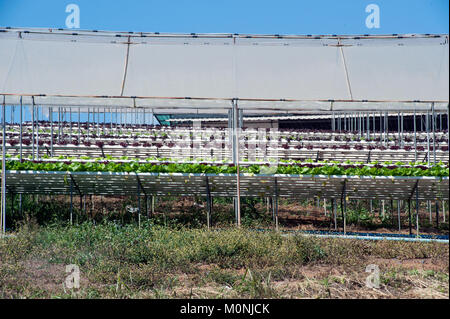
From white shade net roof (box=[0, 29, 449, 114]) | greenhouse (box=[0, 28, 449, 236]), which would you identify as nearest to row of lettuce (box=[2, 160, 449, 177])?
greenhouse (box=[0, 28, 449, 236])

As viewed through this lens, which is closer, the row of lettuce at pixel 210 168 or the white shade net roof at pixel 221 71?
the row of lettuce at pixel 210 168

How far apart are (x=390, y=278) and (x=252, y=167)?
4.45 meters

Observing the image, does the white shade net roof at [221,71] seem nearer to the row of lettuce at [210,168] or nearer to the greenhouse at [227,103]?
the greenhouse at [227,103]

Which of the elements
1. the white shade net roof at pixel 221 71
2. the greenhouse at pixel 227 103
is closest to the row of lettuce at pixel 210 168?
the greenhouse at pixel 227 103

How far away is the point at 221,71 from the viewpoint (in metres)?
13.6

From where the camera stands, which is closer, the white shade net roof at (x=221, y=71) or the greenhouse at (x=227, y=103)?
the greenhouse at (x=227, y=103)

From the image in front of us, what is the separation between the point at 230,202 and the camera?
1546cm

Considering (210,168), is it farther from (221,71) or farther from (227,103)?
(221,71)

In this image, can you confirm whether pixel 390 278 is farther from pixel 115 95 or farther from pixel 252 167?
pixel 115 95

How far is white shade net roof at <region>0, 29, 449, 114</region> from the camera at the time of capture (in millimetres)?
12180

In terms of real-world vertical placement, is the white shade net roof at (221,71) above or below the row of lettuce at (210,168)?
above

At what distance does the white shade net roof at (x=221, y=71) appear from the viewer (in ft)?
40.0

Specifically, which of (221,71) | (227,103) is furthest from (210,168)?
(221,71)
